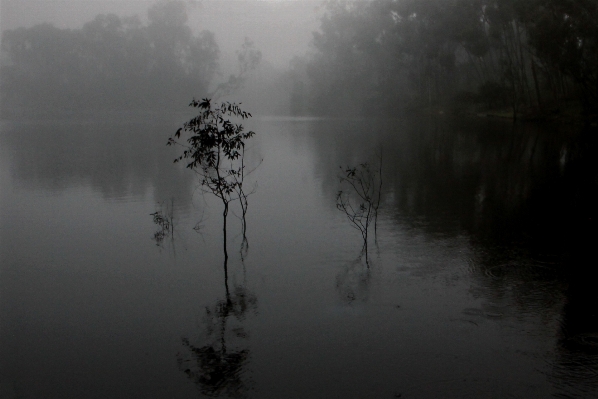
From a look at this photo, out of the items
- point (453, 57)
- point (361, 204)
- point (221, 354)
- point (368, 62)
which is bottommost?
point (221, 354)

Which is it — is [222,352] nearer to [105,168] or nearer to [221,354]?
[221,354]

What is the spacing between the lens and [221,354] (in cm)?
567

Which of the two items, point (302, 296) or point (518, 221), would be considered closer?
point (302, 296)

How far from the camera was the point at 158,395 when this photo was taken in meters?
5.00

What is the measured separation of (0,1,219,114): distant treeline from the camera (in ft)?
301

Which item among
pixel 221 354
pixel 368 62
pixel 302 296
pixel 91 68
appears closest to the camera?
pixel 221 354

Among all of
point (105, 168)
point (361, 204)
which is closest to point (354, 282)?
point (361, 204)

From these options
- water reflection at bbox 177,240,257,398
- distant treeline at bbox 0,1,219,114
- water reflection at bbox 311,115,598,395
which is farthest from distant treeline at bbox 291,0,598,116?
water reflection at bbox 177,240,257,398

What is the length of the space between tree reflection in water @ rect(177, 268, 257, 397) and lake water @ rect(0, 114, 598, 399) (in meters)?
0.02

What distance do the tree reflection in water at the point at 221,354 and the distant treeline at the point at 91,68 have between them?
92.9 meters

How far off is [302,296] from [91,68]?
3731 inches

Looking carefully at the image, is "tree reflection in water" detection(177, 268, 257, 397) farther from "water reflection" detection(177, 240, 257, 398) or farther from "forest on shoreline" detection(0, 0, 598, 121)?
"forest on shoreline" detection(0, 0, 598, 121)

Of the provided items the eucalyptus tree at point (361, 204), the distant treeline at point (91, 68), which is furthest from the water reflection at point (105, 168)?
the distant treeline at point (91, 68)

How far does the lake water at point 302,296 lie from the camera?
525 centimetres
